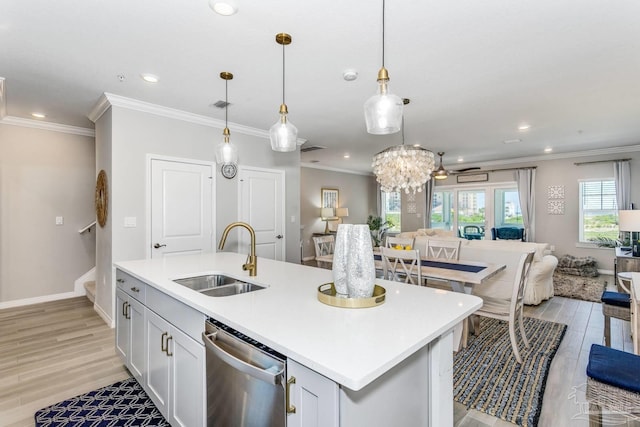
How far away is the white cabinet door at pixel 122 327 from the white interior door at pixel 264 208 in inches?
86.3

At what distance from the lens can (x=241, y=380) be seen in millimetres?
1203

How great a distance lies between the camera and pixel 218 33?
2209mm

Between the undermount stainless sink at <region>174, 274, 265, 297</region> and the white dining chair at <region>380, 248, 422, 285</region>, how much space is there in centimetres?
162

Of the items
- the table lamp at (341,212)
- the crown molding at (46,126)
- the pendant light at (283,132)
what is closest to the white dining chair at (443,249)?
the pendant light at (283,132)

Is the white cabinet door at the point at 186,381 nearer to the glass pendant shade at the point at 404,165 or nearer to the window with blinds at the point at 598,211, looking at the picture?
the glass pendant shade at the point at 404,165

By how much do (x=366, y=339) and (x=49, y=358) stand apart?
10.6 ft

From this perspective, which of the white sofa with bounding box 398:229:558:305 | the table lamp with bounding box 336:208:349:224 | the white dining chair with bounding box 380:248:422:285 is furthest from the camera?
the table lamp with bounding box 336:208:349:224

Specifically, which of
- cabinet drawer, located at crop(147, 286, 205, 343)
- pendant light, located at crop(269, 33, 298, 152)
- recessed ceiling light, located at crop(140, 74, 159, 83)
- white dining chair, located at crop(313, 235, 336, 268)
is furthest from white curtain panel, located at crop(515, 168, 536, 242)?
cabinet drawer, located at crop(147, 286, 205, 343)

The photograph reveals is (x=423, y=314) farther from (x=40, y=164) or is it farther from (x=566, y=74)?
(x=40, y=164)

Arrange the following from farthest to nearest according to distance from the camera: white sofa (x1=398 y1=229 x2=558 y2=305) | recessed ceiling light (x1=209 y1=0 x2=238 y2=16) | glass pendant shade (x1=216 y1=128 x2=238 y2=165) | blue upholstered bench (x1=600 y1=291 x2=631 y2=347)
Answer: white sofa (x1=398 y1=229 x2=558 y2=305), glass pendant shade (x1=216 y1=128 x2=238 y2=165), blue upholstered bench (x1=600 y1=291 x2=631 y2=347), recessed ceiling light (x1=209 y1=0 x2=238 y2=16)

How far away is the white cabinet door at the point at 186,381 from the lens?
146 cm

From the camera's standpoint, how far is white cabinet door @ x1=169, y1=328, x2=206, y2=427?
57.6 inches

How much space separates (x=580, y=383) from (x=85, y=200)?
6212mm

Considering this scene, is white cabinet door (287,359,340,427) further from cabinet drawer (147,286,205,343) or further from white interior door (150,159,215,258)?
white interior door (150,159,215,258)
